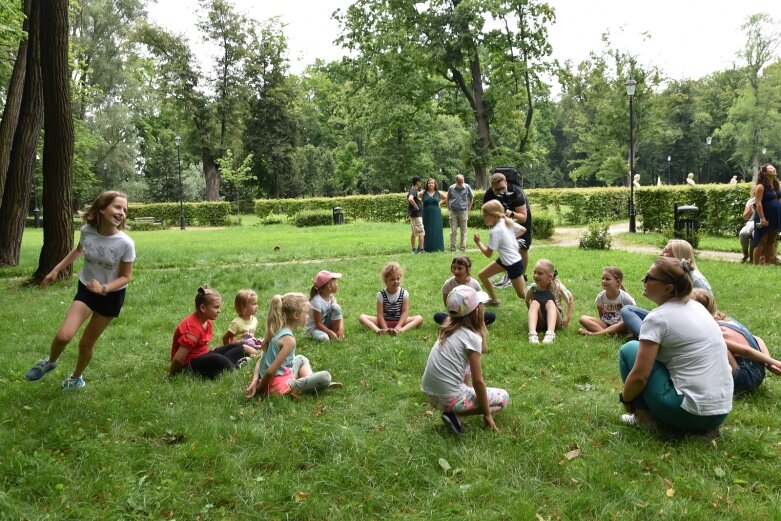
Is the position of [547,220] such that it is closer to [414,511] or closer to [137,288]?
[137,288]

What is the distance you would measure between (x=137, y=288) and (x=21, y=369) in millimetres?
4485

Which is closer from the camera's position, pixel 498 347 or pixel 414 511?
pixel 414 511

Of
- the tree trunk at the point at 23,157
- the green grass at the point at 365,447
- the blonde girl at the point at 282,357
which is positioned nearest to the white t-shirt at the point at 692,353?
the green grass at the point at 365,447

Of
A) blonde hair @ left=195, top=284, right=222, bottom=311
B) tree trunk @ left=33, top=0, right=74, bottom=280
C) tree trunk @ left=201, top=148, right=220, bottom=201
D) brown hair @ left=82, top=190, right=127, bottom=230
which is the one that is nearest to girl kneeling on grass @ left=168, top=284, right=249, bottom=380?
blonde hair @ left=195, top=284, right=222, bottom=311

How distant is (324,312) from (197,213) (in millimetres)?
31741

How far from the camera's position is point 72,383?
199 inches

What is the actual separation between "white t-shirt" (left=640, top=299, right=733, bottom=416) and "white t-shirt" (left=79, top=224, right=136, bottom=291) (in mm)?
3829

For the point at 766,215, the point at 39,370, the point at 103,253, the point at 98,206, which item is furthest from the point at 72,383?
the point at 766,215

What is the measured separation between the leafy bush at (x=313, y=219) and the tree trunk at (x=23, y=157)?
15290 millimetres

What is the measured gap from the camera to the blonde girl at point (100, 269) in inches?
185

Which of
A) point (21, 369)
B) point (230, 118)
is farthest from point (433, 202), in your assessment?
point (230, 118)

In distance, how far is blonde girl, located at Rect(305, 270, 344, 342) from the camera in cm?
655

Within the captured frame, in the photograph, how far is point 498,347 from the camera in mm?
6117

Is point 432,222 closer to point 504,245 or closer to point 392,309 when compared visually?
point 504,245
